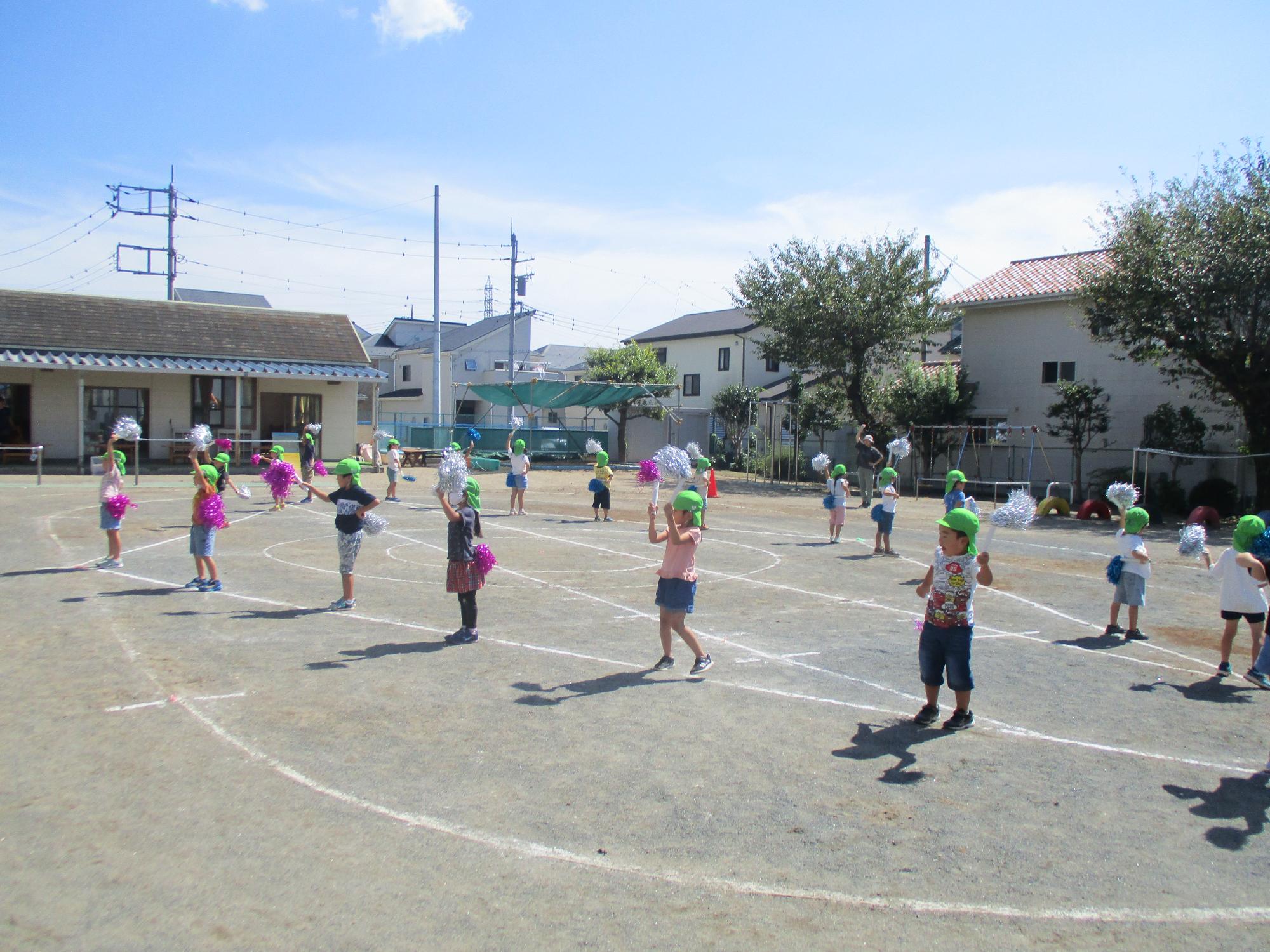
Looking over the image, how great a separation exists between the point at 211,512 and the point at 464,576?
403cm

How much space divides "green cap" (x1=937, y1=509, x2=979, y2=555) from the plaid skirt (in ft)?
14.3

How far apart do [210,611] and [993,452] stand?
29.4 metres

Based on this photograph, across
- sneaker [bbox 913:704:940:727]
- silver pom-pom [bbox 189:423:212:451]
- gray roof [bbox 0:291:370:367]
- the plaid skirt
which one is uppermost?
gray roof [bbox 0:291:370:367]

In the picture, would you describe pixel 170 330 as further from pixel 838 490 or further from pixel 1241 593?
pixel 1241 593

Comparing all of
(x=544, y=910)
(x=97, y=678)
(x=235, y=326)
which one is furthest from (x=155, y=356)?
(x=544, y=910)

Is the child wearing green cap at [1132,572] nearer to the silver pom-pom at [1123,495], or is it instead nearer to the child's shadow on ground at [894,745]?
the silver pom-pom at [1123,495]

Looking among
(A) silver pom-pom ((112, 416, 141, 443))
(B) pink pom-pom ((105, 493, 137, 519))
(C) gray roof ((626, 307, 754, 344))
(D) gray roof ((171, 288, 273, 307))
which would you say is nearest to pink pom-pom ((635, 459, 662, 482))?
(B) pink pom-pom ((105, 493, 137, 519))

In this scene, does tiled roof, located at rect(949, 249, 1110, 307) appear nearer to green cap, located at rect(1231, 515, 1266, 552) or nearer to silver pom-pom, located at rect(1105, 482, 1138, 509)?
silver pom-pom, located at rect(1105, 482, 1138, 509)

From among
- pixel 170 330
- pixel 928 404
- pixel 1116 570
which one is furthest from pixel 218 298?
pixel 1116 570

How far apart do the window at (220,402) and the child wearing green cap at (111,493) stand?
21.2 meters

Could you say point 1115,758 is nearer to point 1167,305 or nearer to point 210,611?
point 210,611

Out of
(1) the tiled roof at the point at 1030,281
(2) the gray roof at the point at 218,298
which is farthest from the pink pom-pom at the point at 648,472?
(2) the gray roof at the point at 218,298

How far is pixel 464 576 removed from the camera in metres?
9.02

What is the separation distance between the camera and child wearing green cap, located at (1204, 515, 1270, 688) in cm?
805
